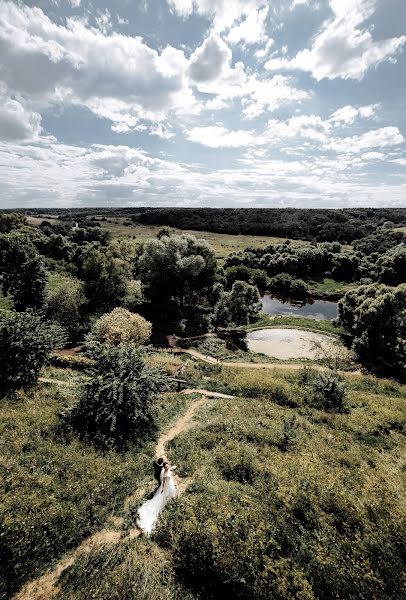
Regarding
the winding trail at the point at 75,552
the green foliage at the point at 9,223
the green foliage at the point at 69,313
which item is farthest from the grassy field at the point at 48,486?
the green foliage at the point at 9,223

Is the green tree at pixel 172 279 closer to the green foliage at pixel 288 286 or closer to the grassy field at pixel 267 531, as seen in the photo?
the green foliage at pixel 288 286

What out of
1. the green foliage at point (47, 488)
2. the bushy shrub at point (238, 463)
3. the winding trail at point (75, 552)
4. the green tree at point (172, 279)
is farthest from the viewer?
the green tree at point (172, 279)

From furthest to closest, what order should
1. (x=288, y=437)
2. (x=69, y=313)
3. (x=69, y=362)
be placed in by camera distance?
(x=69, y=313) < (x=69, y=362) < (x=288, y=437)

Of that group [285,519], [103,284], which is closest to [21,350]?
[285,519]

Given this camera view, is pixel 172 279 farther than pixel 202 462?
Yes

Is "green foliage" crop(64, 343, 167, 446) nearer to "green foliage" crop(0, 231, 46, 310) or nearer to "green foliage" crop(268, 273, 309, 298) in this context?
"green foliage" crop(0, 231, 46, 310)

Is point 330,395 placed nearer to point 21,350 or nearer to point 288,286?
point 21,350

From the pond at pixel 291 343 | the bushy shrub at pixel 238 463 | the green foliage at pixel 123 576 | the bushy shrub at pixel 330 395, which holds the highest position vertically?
the green foliage at pixel 123 576
